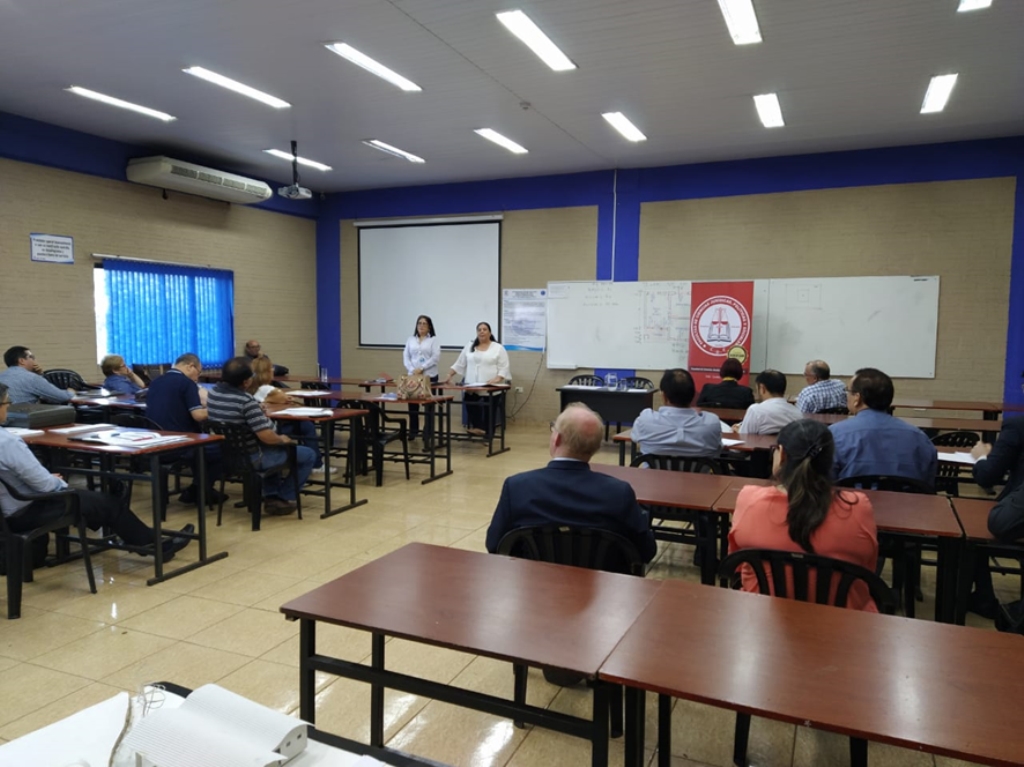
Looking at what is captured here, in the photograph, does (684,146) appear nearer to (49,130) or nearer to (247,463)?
(247,463)

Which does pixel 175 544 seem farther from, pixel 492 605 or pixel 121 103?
pixel 121 103

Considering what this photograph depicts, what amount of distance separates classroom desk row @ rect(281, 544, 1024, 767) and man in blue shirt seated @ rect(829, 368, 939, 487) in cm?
186

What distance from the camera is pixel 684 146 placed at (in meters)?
7.62

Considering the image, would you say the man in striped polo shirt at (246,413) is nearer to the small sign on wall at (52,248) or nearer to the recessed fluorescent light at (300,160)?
the small sign on wall at (52,248)

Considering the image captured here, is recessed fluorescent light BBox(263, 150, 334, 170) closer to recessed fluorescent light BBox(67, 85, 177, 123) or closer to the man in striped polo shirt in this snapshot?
recessed fluorescent light BBox(67, 85, 177, 123)

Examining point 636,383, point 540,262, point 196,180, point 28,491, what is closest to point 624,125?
point 540,262

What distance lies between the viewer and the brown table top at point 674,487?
2725 millimetres

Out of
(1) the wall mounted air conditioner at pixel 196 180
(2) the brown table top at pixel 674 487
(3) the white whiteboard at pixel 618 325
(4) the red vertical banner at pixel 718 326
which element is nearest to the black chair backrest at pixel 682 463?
(2) the brown table top at pixel 674 487

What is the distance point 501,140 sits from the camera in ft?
24.7

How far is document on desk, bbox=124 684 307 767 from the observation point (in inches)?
36.7

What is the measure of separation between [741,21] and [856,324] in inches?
174

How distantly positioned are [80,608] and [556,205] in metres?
7.33

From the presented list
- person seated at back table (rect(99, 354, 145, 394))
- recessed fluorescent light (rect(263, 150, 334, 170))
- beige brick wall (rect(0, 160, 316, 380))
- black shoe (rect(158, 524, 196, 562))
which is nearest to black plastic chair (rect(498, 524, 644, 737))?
black shoe (rect(158, 524, 196, 562))

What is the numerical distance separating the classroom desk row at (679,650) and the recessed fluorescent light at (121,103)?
6210 mm
